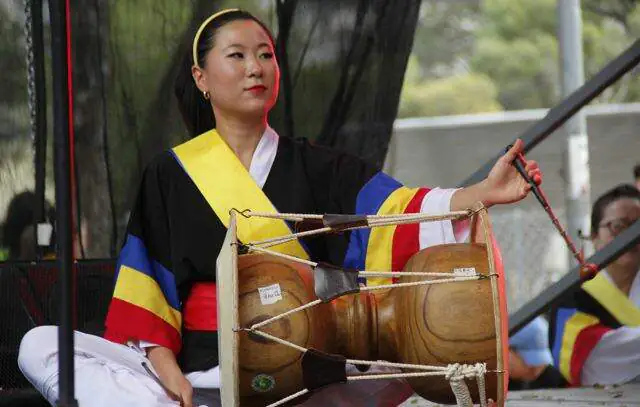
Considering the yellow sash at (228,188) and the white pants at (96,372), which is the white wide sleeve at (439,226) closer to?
the yellow sash at (228,188)

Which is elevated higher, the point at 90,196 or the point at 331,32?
the point at 331,32

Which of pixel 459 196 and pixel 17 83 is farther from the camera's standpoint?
pixel 17 83

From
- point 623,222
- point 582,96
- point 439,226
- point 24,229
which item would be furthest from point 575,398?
point 24,229

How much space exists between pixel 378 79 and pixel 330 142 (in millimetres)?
268

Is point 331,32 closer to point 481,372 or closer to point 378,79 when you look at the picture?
point 378,79

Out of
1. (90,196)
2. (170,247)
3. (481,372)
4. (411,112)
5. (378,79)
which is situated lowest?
(481,372)

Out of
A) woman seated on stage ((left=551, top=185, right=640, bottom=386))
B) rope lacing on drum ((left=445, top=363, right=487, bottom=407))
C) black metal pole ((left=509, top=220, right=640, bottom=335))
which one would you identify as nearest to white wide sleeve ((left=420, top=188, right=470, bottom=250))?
rope lacing on drum ((left=445, top=363, right=487, bottom=407))

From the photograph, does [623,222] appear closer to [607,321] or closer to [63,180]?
[607,321]

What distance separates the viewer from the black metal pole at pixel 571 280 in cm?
387

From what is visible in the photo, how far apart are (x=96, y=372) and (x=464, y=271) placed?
926 millimetres

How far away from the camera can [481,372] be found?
2.47 metres

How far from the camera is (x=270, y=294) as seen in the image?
2549 millimetres

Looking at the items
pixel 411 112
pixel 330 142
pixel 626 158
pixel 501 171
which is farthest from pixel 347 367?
pixel 411 112

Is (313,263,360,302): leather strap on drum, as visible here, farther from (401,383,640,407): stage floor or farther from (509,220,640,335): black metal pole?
(509,220,640,335): black metal pole
